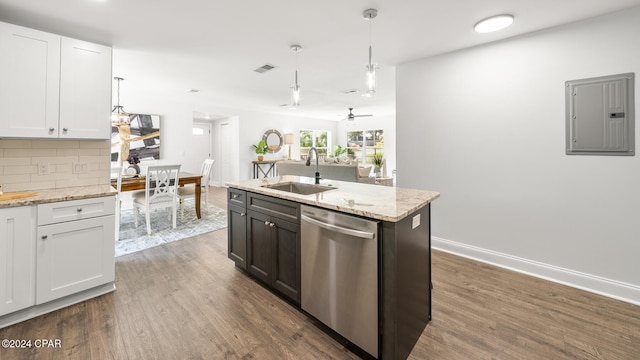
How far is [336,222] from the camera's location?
5.34 ft

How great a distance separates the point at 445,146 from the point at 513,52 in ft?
3.61

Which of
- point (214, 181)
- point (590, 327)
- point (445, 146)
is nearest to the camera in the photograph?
point (590, 327)

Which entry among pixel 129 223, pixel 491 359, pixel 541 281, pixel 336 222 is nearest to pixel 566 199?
pixel 541 281

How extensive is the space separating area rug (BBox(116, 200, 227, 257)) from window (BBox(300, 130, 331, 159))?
5027 mm

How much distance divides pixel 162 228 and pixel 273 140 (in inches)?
193

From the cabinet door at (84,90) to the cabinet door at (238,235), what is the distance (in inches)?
58.2

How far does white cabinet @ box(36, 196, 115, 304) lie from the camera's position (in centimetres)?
200

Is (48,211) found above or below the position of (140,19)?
below

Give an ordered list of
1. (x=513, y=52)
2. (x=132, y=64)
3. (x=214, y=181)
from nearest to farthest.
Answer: (x=513, y=52), (x=132, y=64), (x=214, y=181)

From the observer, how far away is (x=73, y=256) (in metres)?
2.14

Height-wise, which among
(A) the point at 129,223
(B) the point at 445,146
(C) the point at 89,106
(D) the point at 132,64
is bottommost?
(A) the point at 129,223

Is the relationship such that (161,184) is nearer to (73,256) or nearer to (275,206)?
(73,256)

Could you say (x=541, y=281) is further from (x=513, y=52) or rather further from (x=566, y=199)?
(x=513, y=52)

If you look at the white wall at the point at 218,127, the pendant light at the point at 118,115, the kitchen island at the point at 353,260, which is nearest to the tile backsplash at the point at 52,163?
the white wall at the point at 218,127
